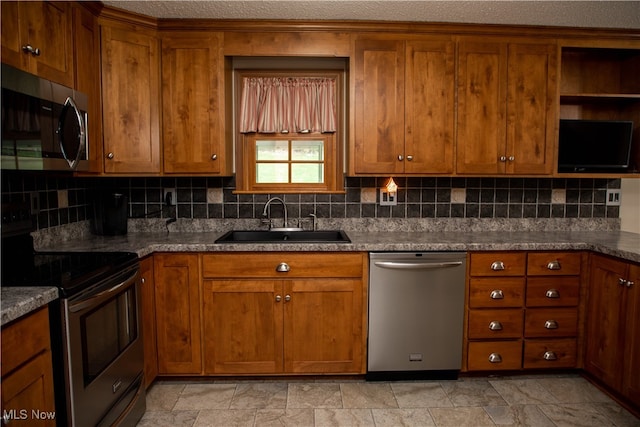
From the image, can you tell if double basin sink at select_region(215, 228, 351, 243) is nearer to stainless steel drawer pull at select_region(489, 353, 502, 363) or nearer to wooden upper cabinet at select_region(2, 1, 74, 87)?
stainless steel drawer pull at select_region(489, 353, 502, 363)

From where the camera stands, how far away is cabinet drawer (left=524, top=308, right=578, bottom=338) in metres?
2.55

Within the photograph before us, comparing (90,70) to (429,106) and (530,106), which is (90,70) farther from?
(530,106)

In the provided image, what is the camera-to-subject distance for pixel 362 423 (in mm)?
2119

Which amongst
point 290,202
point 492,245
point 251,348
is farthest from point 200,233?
point 492,245

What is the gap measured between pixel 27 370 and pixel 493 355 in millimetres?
2439

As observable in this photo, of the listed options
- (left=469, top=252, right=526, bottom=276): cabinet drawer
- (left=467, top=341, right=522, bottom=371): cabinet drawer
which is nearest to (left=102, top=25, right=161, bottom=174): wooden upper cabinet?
(left=469, top=252, right=526, bottom=276): cabinet drawer

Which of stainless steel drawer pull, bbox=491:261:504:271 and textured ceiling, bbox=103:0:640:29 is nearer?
textured ceiling, bbox=103:0:640:29

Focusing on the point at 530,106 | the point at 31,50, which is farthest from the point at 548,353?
the point at 31,50

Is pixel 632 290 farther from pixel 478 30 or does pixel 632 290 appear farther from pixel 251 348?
pixel 251 348

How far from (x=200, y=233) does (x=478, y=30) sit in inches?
92.5

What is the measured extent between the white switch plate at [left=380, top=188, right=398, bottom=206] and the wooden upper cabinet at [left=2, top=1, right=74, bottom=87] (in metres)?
2.06

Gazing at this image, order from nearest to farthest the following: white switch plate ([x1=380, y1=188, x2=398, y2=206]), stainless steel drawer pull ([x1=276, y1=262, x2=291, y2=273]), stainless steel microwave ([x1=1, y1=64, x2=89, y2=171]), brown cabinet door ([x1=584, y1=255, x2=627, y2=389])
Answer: stainless steel microwave ([x1=1, y1=64, x2=89, y2=171])
brown cabinet door ([x1=584, y1=255, x2=627, y2=389])
stainless steel drawer pull ([x1=276, y1=262, x2=291, y2=273])
white switch plate ([x1=380, y1=188, x2=398, y2=206])

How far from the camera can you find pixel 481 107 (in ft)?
8.75

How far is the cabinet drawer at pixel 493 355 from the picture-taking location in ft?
8.35
